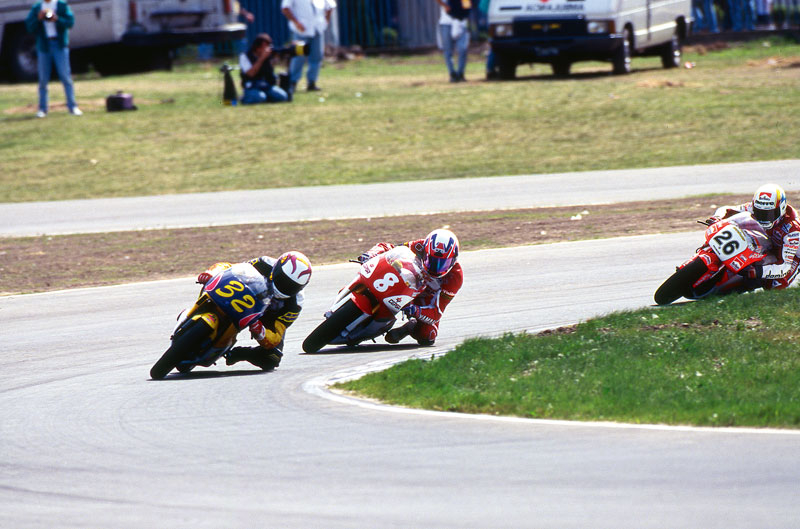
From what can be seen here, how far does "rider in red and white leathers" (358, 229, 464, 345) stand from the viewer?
9.32 metres

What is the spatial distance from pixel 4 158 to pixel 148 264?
9.85m

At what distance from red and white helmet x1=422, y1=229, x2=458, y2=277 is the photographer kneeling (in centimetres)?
1554

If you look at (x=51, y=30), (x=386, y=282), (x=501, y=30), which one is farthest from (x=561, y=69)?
(x=386, y=282)

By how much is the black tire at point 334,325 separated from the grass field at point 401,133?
10786 mm

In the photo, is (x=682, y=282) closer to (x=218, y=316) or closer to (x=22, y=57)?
(x=218, y=316)

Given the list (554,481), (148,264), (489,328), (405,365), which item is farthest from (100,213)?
(554,481)

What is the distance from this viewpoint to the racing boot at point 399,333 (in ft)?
31.5

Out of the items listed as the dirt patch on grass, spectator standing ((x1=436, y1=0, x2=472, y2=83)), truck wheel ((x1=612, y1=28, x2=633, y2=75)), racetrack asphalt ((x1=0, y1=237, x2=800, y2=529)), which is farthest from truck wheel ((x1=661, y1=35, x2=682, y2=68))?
racetrack asphalt ((x1=0, y1=237, x2=800, y2=529))

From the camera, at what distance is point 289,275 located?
862 centimetres

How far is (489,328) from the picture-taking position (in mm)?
10000

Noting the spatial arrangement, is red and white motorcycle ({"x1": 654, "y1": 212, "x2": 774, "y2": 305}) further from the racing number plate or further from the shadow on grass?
the shadow on grass

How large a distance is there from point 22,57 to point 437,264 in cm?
2323

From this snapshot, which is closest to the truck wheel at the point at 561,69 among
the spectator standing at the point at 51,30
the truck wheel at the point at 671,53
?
the truck wheel at the point at 671,53

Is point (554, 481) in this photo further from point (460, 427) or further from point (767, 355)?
point (767, 355)
